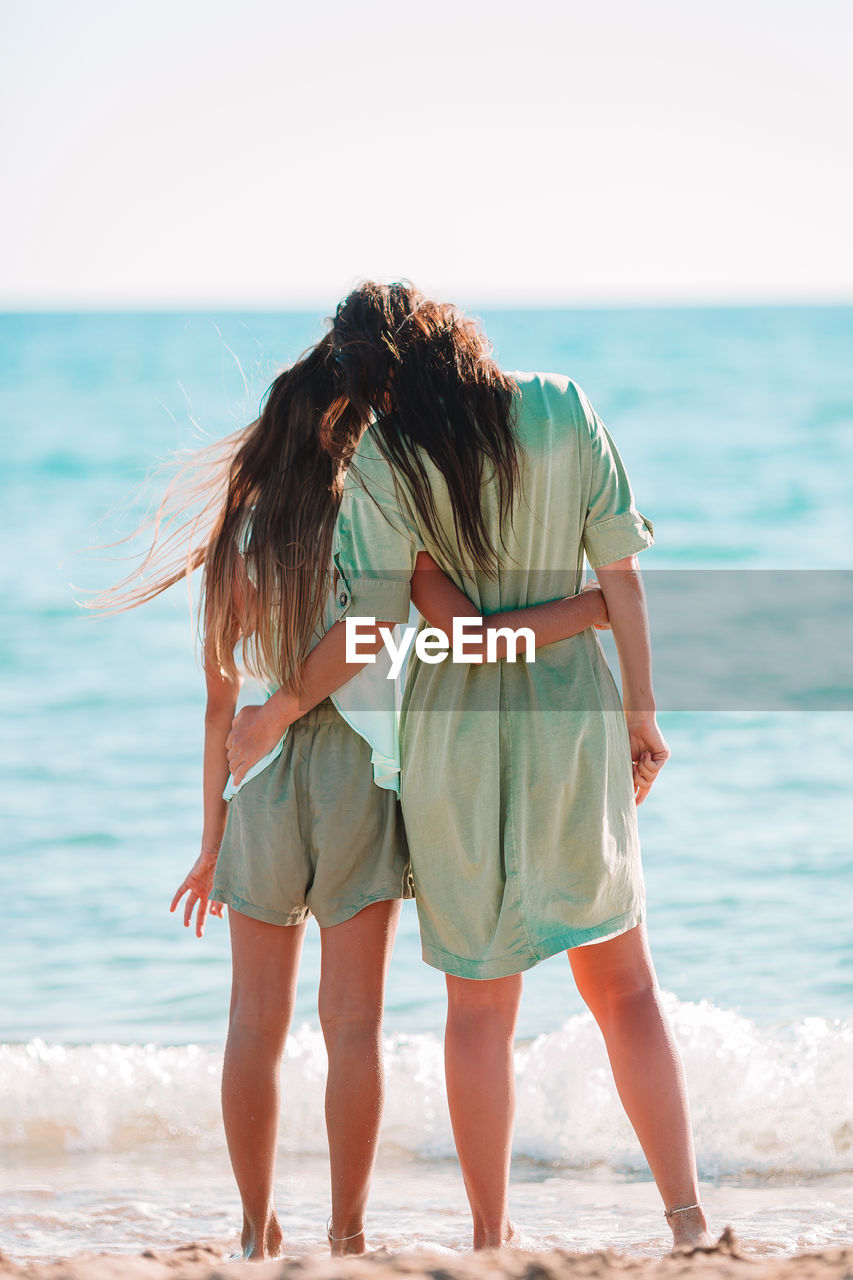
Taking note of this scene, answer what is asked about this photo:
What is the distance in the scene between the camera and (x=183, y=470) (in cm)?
231

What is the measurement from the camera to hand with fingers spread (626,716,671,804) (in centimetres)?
215

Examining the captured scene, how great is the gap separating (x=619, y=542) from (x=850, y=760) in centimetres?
458

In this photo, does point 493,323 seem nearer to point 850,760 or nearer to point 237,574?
point 850,760

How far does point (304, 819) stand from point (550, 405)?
0.81 meters

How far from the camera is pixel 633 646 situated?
2.10m

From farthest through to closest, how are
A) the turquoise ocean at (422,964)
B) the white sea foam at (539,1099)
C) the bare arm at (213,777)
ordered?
the white sea foam at (539,1099) → the turquoise ocean at (422,964) → the bare arm at (213,777)

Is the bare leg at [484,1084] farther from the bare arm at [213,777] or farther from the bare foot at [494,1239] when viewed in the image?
the bare arm at [213,777]

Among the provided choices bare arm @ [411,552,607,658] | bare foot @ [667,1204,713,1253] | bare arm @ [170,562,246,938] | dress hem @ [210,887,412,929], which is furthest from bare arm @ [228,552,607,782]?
bare foot @ [667,1204,713,1253]

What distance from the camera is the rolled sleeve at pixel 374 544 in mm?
2016

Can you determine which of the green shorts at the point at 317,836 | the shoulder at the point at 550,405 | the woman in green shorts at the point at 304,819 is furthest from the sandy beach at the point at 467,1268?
the shoulder at the point at 550,405

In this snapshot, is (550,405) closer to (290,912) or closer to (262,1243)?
(290,912)

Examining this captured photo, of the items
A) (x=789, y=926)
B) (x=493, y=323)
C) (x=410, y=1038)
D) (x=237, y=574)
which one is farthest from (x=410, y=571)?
(x=493, y=323)

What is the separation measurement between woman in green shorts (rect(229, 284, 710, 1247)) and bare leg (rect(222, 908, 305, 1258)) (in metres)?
0.27

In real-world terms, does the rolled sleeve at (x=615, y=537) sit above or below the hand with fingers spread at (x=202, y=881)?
above
